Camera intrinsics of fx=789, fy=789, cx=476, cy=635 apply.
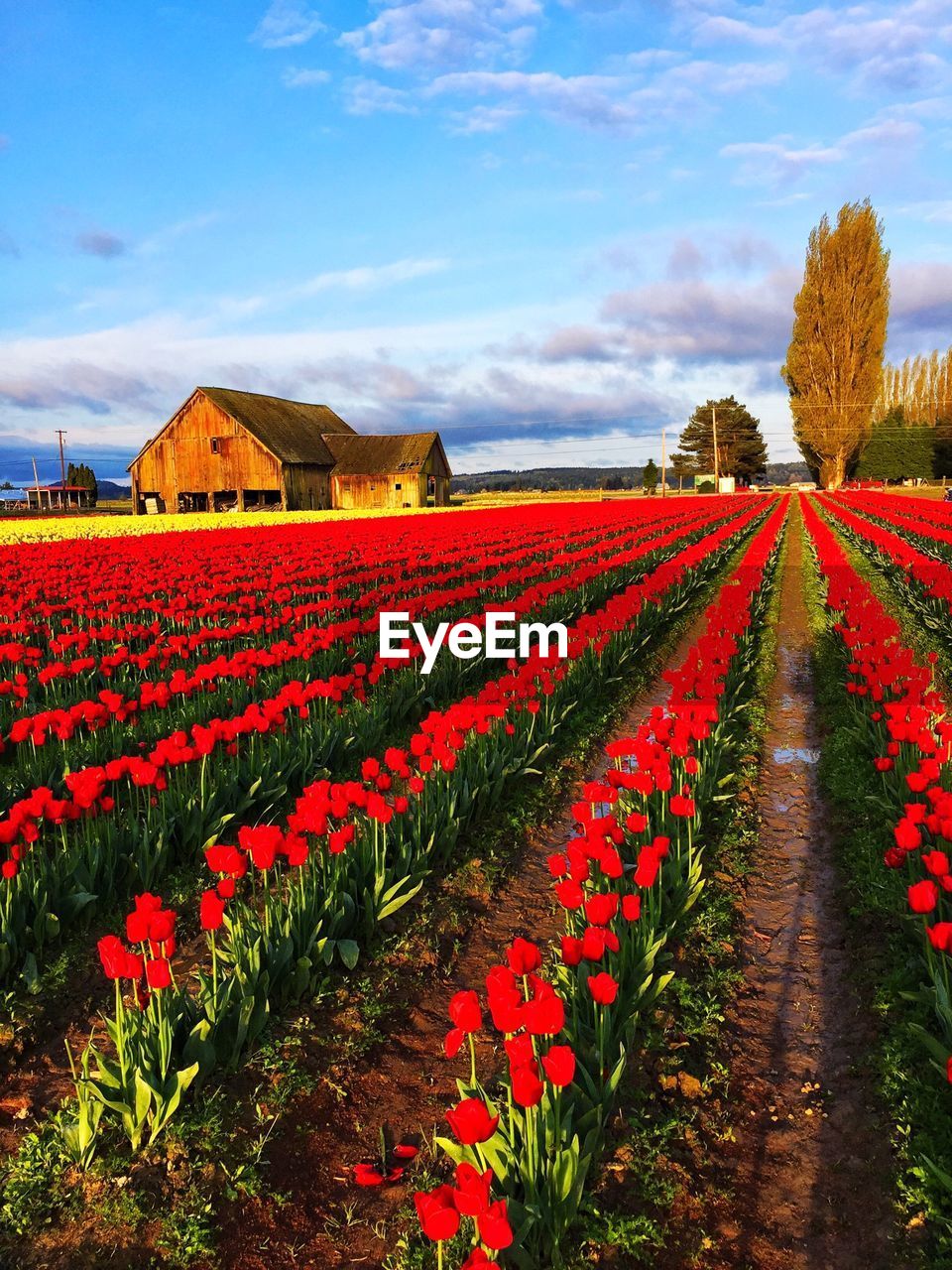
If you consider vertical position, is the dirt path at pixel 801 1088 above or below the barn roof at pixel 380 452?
below

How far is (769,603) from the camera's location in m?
15.9

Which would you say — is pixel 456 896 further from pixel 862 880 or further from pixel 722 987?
pixel 862 880

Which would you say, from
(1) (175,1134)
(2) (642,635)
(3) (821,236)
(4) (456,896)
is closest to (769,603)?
(2) (642,635)

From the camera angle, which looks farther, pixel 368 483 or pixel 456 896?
pixel 368 483

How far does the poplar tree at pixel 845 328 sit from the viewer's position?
219ft

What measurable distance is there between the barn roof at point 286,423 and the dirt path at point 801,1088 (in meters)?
50.0

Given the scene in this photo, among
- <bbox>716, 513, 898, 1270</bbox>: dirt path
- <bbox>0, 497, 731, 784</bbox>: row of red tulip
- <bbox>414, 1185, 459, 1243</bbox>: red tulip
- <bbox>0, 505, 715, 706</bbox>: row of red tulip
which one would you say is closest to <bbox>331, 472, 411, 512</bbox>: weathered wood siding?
<bbox>0, 505, 715, 706</bbox>: row of red tulip

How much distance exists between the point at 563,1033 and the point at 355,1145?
88 centimetres

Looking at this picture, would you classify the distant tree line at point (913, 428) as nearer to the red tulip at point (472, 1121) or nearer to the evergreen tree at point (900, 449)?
the evergreen tree at point (900, 449)

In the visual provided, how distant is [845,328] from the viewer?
67.1m

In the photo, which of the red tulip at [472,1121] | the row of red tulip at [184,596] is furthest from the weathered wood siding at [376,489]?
the red tulip at [472,1121]

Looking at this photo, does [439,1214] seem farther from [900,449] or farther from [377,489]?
[900,449]

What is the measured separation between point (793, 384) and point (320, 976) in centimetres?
7602

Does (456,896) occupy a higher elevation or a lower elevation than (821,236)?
lower
